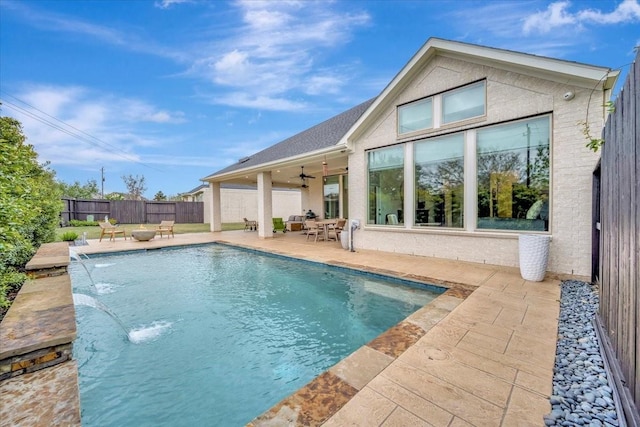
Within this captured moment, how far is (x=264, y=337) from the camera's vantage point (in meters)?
3.73

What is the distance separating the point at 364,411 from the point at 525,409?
1.16 metres

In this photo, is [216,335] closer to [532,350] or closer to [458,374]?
[458,374]

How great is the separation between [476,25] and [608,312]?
10034 mm

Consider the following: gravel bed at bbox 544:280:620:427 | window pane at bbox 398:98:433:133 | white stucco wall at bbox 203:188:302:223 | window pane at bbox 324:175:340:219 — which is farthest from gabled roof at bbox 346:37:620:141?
white stucco wall at bbox 203:188:302:223

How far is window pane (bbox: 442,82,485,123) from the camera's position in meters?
6.16

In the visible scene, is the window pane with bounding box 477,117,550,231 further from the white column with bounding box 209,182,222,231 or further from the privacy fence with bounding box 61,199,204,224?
the privacy fence with bounding box 61,199,204,224

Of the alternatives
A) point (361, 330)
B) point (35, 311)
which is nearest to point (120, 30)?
point (35, 311)

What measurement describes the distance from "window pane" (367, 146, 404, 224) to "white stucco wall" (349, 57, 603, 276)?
0.36 metres

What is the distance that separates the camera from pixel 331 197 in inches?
607

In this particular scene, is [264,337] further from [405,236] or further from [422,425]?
[405,236]

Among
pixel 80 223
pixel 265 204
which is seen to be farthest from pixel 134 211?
pixel 265 204

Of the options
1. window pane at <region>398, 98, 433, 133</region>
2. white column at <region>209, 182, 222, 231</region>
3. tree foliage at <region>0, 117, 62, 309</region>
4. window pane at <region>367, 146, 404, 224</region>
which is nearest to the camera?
tree foliage at <region>0, 117, 62, 309</region>

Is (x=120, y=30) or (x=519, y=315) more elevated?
(x=120, y=30)

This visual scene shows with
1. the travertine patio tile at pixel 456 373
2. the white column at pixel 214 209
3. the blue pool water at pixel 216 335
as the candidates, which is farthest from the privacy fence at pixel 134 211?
the travertine patio tile at pixel 456 373
